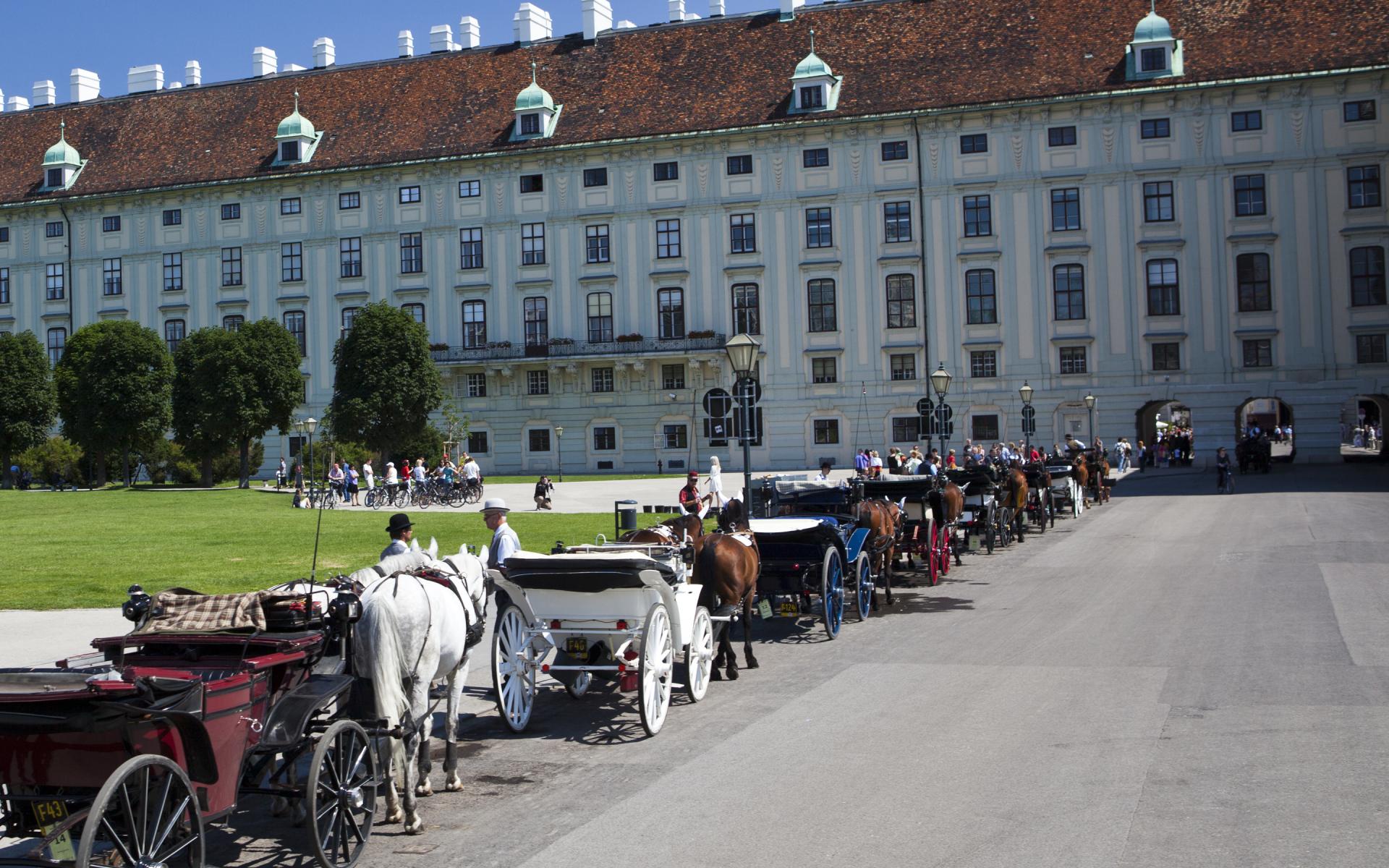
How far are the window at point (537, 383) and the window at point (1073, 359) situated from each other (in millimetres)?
25585

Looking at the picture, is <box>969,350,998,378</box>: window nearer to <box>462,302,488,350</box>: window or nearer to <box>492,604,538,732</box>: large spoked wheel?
<box>462,302,488,350</box>: window

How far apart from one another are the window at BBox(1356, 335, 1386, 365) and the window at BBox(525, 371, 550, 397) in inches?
1499

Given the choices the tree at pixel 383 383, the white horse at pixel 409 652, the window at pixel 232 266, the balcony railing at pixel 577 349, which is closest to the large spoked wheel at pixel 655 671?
the white horse at pixel 409 652

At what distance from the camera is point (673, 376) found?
65.0m

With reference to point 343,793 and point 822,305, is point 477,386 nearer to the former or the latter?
point 822,305

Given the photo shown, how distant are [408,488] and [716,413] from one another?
24.5 meters

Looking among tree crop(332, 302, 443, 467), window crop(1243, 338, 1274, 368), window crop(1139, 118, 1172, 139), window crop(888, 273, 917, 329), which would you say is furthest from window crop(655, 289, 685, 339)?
window crop(1243, 338, 1274, 368)

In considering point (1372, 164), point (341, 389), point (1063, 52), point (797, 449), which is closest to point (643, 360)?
point (797, 449)

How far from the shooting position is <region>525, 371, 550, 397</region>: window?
6675cm

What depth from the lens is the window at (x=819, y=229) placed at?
62719 millimetres

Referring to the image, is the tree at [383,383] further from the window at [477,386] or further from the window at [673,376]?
the window at [673,376]

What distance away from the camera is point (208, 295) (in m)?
71.1

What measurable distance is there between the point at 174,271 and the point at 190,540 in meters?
48.4

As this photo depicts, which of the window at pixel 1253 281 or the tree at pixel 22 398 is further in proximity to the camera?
the tree at pixel 22 398
